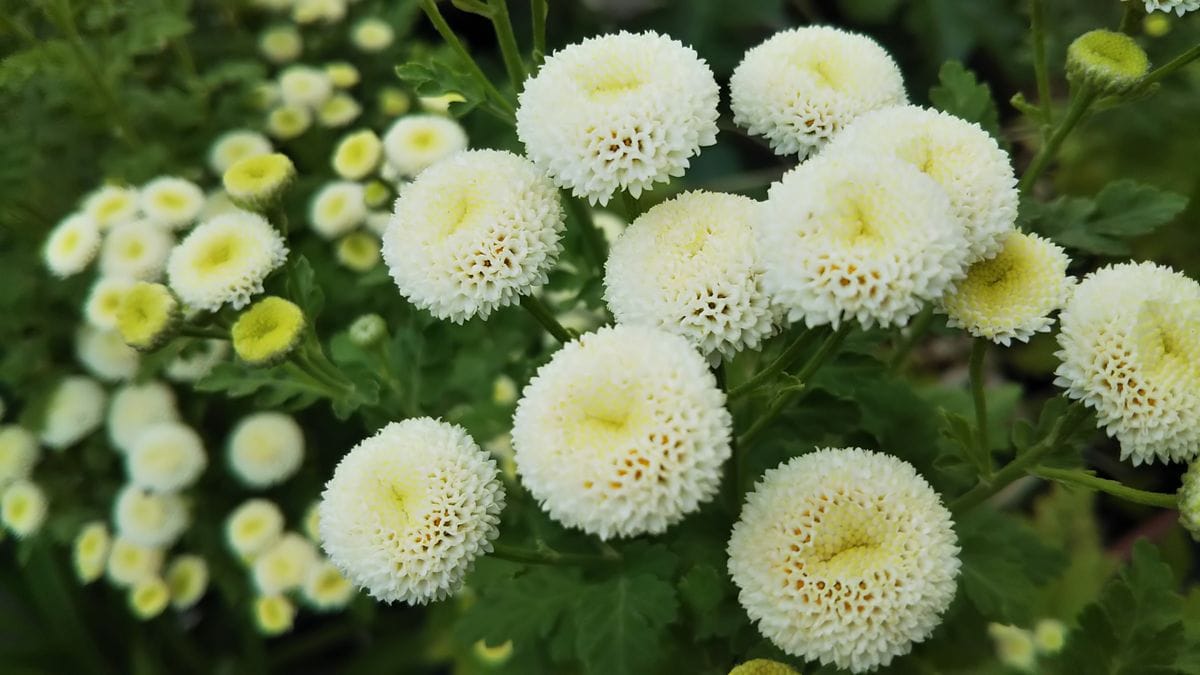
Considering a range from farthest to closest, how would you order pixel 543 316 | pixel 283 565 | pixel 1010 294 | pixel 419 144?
pixel 283 565
pixel 419 144
pixel 543 316
pixel 1010 294

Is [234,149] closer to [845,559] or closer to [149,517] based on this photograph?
[149,517]

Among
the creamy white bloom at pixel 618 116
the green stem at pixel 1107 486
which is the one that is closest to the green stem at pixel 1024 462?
the green stem at pixel 1107 486

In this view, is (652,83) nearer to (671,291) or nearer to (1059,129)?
(671,291)

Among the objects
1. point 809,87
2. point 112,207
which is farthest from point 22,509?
point 809,87

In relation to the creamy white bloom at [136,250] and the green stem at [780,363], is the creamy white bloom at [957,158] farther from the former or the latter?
the creamy white bloom at [136,250]

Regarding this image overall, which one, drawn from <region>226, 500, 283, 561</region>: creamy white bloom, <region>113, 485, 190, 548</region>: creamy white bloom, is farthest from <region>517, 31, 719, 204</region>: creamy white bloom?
<region>113, 485, 190, 548</region>: creamy white bloom

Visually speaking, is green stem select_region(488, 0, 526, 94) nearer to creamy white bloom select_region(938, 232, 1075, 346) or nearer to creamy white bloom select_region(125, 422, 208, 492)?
creamy white bloom select_region(938, 232, 1075, 346)
